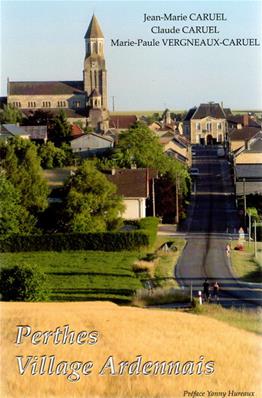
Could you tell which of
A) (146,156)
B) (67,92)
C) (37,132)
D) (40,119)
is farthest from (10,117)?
(146,156)

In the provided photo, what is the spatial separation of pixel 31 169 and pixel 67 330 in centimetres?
2311

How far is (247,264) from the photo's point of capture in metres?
27.1

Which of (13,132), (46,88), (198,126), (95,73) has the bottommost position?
(13,132)

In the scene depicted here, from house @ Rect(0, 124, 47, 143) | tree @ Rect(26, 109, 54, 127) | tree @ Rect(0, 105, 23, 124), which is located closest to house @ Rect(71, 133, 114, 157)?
house @ Rect(0, 124, 47, 143)

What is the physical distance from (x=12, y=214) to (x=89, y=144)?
1111 inches

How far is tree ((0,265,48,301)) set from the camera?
20.3m

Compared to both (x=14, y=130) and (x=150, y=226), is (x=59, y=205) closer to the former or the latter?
(x=150, y=226)

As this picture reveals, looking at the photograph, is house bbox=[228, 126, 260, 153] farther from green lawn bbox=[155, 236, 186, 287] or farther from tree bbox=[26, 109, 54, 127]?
green lawn bbox=[155, 236, 186, 287]

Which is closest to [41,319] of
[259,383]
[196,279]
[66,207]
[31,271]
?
[259,383]

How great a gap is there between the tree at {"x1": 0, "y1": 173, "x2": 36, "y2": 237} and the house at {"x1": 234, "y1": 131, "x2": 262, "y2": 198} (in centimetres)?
1148

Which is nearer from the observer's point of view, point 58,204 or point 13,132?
point 58,204

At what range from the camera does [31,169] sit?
35562 mm

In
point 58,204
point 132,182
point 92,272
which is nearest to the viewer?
point 92,272

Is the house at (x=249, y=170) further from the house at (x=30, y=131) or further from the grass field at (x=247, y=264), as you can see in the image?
the house at (x=30, y=131)
